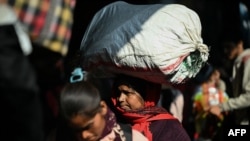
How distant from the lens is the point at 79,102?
246 centimetres

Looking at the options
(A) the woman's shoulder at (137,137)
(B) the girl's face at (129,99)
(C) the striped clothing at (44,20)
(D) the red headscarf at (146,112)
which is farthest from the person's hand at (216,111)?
(C) the striped clothing at (44,20)

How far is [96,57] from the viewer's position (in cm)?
320

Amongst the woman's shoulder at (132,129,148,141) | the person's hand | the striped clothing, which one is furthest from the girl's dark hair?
the person's hand

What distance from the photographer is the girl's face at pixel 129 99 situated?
3209 millimetres

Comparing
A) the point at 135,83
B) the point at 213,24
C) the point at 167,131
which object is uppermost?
the point at 135,83

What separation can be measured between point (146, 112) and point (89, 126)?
0.79 metres

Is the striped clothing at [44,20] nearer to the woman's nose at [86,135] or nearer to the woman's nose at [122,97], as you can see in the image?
the woman's nose at [86,135]

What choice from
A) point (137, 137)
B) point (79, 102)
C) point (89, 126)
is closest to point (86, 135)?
point (89, 126)

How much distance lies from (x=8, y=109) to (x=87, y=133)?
0.51 meters

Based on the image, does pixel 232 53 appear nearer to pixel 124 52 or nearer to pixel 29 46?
pixel 124 52

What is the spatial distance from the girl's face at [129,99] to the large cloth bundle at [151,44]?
12 centimetres

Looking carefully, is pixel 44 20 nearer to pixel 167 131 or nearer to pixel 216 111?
pixel 167 131

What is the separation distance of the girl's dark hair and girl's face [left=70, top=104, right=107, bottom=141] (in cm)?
2

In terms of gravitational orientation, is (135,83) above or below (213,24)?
above
